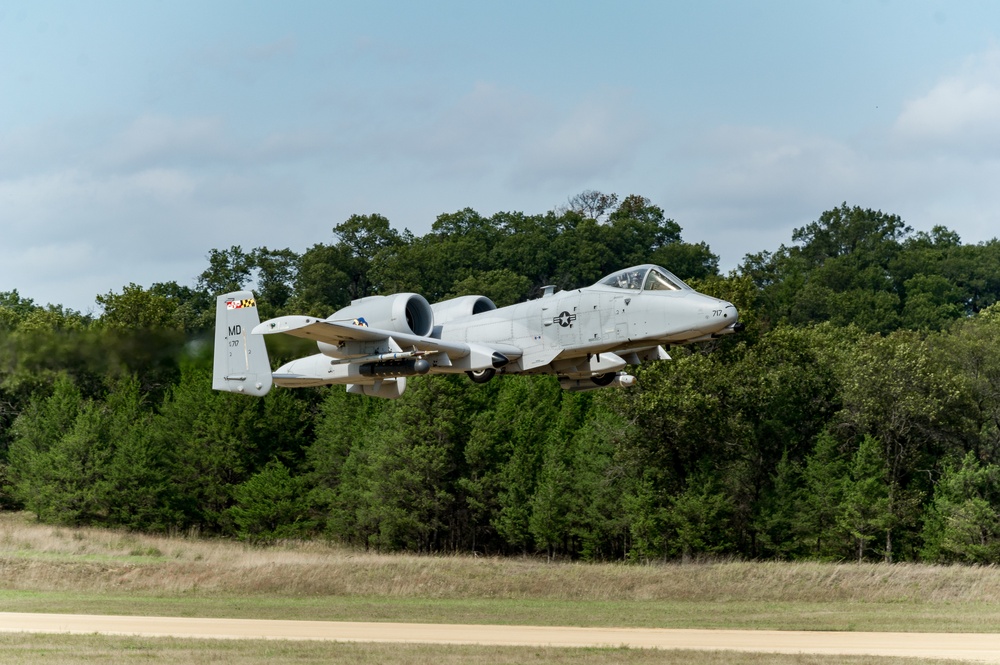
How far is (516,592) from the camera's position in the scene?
1553 inches

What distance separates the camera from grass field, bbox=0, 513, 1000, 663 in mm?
30859

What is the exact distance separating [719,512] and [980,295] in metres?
49.3

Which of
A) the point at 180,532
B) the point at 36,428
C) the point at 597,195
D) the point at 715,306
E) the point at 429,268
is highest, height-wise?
the point at 597,195

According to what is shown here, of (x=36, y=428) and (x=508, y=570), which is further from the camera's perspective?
(x=36, y=428)

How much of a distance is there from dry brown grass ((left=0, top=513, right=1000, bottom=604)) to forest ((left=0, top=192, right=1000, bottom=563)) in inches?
267

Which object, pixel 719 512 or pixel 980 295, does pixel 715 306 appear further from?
pixel 980 295

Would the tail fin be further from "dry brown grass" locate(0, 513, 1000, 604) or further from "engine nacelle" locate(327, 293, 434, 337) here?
"dry brown grass" locate(0, 513, 1000, 604)

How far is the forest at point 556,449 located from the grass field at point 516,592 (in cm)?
712

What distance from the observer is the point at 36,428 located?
6400cm

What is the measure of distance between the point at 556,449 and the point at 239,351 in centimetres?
2781

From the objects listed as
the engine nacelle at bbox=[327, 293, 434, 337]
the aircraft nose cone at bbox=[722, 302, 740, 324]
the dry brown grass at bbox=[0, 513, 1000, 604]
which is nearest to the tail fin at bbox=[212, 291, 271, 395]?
the engine nacelle at bbox=[327, 293, 434, 337]

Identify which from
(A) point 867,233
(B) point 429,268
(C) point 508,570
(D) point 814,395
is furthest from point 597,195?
(C) point 508,570

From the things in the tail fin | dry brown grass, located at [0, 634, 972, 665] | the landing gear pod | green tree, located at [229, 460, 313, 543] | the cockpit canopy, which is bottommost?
green tree, located at [229, 460, 313, 543]

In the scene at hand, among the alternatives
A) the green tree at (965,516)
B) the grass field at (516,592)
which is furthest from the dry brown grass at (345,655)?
the green tree at (965,516)
